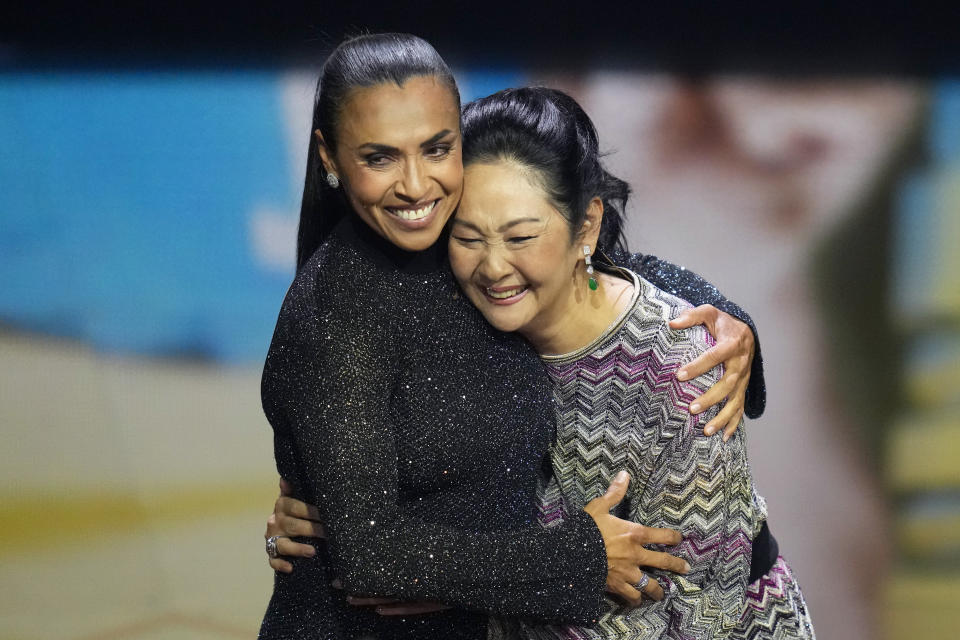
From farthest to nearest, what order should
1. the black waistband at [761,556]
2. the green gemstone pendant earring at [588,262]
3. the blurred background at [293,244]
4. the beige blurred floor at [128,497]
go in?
the beige blurred floor at [128,497] → the blurred background at [293,244] → the black waistband at [761,556] → the green gemstone pendant earring at [588,262]

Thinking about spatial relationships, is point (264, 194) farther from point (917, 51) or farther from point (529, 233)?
point (917, 51)

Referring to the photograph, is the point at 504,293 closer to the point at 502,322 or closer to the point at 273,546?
the point at 502,322

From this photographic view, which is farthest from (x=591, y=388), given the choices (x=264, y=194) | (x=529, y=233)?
(x=264, y=194)

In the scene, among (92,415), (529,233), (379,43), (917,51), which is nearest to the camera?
(379,43)

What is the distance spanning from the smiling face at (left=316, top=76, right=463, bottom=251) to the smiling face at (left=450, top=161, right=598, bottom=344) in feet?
0.21

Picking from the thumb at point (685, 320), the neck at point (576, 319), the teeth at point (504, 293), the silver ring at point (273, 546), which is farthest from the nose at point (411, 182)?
the silver ring at point (273, 546)

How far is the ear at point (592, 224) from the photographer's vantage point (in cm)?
186

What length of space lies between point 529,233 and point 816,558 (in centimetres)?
221

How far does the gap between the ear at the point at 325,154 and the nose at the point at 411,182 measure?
0.12 m

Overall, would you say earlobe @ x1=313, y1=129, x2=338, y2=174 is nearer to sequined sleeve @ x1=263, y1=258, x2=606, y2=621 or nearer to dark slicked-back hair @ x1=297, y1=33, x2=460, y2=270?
dark slicked-back hair @ x1=297, y1=33, x2=460, y2=270

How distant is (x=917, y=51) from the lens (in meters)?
3.09

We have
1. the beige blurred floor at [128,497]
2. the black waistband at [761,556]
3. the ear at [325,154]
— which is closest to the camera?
the ear at [325,154]

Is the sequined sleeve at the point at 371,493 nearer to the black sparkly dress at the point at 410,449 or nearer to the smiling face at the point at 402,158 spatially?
the black sparkly dress at the point at 410,449

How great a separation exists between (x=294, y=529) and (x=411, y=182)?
0.65 metres
